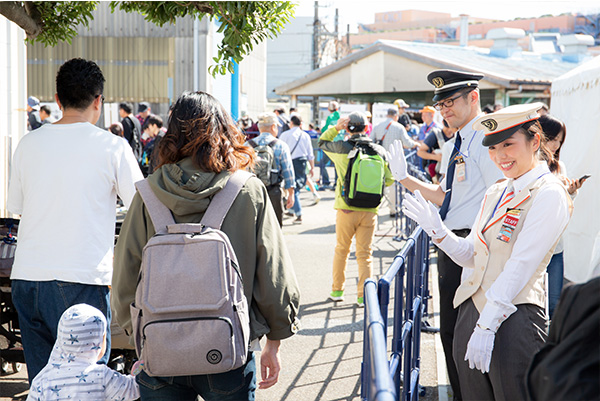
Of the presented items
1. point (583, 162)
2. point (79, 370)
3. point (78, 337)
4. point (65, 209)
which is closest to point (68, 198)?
point (65, 209)

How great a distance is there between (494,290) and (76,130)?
2101mm

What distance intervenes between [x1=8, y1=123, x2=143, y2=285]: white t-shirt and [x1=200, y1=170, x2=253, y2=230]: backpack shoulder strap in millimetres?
832

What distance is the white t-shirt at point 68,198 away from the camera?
3186 millimetres

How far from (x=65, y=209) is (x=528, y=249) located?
83.5 inches

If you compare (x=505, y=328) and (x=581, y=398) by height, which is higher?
(x=581, y=398)

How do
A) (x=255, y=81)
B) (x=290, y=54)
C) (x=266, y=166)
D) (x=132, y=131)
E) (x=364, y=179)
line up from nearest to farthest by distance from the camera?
(x=364, y=179) < (x=266, y=166) < (x=132, y=131) < (x=255, y=81) < (x=290, y=54)

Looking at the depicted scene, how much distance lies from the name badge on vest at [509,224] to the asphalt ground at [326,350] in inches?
82.5

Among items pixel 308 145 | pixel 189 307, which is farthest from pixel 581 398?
pixel 308 145

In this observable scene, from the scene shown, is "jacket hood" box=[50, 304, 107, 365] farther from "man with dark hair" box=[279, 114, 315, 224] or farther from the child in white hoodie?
"man with dark hair" box=[279, 114, 315, 224]

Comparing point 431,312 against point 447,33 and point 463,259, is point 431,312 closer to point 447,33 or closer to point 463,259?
point 463,259

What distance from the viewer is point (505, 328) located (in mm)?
2832

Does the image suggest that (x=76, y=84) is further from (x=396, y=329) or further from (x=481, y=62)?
(x=481, y=62)

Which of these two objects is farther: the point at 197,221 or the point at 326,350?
the point at 326,350

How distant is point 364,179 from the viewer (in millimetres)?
6637
